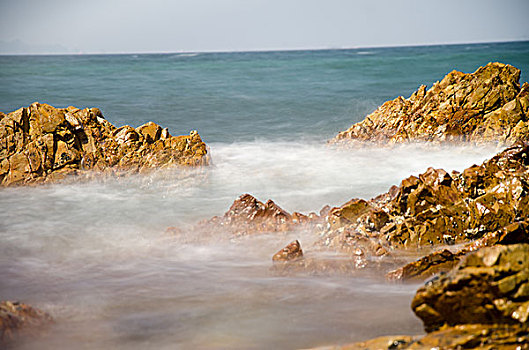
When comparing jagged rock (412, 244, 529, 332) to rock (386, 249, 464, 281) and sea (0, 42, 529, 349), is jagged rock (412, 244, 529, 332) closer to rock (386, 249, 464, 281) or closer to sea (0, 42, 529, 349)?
sea (0, 42, 529, 349)

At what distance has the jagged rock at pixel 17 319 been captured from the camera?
10.5ft

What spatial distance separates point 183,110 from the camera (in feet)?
64.0

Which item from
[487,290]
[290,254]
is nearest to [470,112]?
[290,254]

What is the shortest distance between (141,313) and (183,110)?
16401mm

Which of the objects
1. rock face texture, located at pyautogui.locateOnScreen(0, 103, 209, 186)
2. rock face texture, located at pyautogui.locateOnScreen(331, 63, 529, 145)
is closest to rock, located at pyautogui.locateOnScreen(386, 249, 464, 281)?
rock face texture, located at pyautogui.locateOnScreen(0, 103, 209, 186)

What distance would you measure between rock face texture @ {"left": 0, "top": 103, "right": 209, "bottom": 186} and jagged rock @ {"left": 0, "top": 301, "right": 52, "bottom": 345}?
5.10 m

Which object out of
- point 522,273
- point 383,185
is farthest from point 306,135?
point 522,273

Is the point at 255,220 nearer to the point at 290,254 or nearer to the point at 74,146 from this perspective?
the point at 290,254

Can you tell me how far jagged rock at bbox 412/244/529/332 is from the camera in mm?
2510

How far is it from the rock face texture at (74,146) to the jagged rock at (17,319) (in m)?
5.10

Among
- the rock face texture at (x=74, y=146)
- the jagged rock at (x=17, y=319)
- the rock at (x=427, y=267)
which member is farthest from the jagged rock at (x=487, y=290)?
the rock face texture at (x=74, y=146)

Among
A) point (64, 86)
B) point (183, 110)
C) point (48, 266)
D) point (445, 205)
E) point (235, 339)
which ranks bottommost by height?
point (235, 339)

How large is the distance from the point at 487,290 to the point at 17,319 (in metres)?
3.02

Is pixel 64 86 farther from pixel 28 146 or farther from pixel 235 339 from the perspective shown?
pixel 235 339
